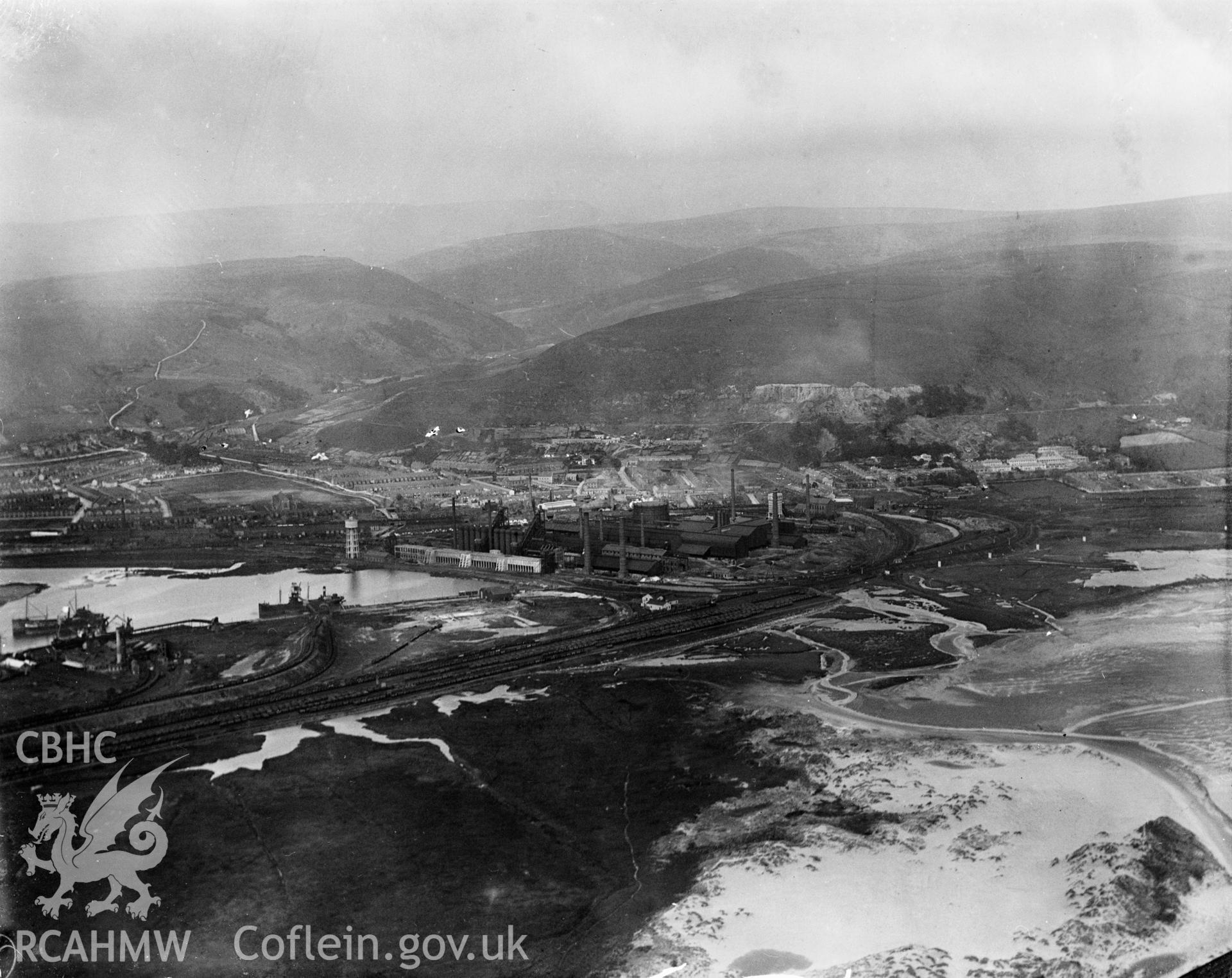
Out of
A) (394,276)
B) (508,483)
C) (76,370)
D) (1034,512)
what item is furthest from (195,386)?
(1034,512)

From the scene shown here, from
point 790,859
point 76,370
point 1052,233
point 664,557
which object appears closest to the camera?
point 790,859

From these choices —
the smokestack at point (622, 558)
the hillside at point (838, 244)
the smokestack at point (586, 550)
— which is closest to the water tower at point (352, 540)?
the smokestack at point (586, 550)

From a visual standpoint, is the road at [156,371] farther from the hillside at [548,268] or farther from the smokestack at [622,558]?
the hillside at [548,268]

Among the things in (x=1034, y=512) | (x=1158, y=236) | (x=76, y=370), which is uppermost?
(x=1158, y=236)

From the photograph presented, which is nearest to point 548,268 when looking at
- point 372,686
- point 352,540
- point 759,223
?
point 759,223

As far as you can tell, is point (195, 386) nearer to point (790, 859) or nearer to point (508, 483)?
point (508, 483)

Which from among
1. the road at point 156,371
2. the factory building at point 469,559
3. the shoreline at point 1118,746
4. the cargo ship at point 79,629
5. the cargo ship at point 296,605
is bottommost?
the factory building at point 469,559
